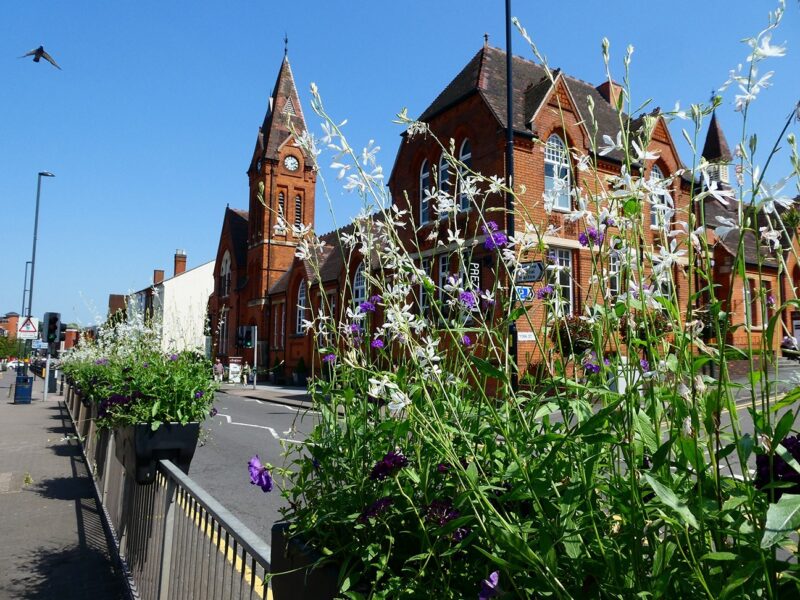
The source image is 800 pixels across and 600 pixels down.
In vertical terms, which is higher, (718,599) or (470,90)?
(470,90)

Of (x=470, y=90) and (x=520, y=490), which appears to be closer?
(x=520, y=490)

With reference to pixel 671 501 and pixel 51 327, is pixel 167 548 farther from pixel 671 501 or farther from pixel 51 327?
pixel 51 327

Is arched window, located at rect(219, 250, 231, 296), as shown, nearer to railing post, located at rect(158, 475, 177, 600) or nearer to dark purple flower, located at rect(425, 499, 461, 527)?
railing post, located at rect(158, 475, 177, 600)

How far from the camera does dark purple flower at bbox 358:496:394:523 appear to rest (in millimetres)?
1621

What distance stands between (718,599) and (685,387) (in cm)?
43

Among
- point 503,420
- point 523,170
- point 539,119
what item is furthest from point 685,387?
point 539,119

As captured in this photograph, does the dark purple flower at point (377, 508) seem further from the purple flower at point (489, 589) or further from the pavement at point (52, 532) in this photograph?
the pavement at point (52, 532)

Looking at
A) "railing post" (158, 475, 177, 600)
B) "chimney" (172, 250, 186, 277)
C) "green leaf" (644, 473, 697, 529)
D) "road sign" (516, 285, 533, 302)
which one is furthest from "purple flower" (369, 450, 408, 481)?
"chimney" (172, 250, 186, 277)

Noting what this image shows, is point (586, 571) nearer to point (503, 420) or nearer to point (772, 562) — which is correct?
point (772, 562)

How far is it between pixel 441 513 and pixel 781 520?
0.79 metres

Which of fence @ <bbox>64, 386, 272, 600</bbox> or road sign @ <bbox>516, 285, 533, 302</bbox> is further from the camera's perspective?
fence @ <bbox>64, 386, 272, 600</bbox>

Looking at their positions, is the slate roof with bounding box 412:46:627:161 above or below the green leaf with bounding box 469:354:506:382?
above

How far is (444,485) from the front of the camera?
5.43ft

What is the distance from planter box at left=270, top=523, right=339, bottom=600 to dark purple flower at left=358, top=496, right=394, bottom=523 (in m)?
0.19
